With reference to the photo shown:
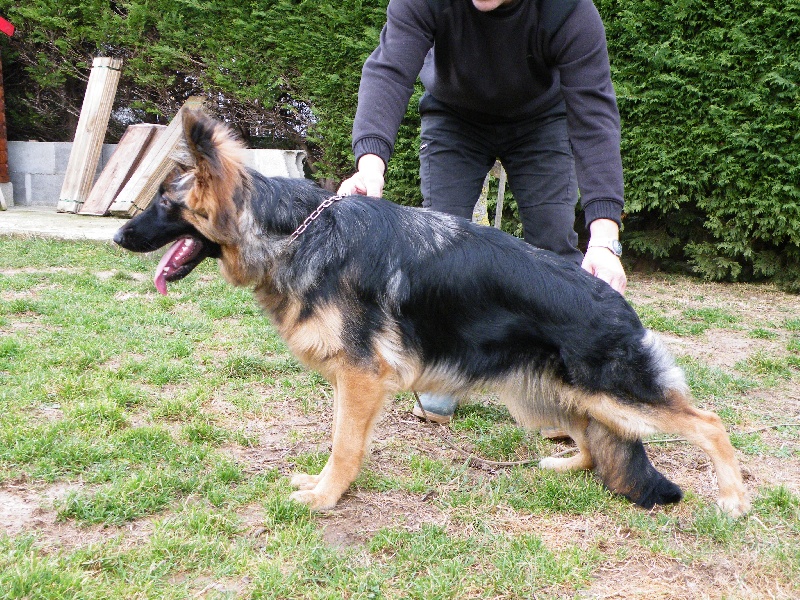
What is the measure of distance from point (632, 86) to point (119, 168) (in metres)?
7.99

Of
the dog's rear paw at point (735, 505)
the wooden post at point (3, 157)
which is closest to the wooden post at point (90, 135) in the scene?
the wooden post at point (3, 157)

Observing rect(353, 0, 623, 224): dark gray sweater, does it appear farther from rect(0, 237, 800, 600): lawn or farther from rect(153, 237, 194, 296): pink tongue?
rect(0, 237, 800, 600): lawn

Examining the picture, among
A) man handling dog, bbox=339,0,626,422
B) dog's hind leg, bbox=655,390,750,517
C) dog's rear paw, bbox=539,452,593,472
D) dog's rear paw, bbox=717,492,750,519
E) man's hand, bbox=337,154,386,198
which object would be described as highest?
man handling dog, bbox=339,0,626,422

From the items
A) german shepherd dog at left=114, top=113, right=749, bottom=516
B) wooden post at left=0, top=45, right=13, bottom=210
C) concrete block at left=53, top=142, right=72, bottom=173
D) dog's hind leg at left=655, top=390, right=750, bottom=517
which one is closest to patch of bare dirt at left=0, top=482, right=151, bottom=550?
german shepherd dog at left=114, top=113, right=749, bottom=516

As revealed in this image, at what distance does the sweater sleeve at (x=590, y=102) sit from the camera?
367cm

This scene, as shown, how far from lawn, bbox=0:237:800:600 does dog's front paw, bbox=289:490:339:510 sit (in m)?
0.06

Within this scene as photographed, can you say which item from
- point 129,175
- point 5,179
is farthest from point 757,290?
point 5,179

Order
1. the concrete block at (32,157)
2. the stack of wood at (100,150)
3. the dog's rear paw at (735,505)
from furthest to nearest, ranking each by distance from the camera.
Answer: the concrete block at (32,157) < the stack of wood at (100,150) < the dog's rear paw at (735,505)

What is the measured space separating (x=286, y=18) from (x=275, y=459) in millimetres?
7986

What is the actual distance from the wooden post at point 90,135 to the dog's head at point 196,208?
8973mm

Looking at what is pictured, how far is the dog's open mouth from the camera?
3281 mm

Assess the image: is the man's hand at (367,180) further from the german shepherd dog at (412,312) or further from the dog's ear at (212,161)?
the dog's ear at (212,161)

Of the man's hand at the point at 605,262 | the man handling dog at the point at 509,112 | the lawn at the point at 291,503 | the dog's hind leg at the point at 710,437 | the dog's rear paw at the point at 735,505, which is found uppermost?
the man handling dog at the point at 509,112

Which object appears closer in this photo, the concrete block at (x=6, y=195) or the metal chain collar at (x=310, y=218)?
the metal chain collar at (x=310, y=218)
